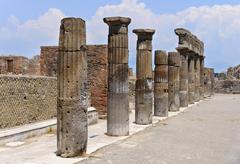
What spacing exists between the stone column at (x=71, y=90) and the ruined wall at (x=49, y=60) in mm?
10018

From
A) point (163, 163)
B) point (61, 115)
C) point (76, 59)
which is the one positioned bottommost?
point (163, 163)

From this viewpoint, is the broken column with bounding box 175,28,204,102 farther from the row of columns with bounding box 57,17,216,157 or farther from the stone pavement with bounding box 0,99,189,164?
the stone pavement with bounding box 0,99,189,164

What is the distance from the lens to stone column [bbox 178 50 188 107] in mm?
25156

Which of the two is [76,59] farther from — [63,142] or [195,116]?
[195,116]

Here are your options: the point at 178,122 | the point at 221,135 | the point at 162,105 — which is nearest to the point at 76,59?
the point at 221,135

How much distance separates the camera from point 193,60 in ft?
96.6

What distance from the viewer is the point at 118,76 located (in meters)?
12.9

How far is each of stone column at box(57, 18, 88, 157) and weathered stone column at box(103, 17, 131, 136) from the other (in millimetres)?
3283

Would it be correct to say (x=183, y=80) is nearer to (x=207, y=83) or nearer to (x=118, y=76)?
(x=118, y=76)

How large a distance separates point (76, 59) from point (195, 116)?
11225 millimetres

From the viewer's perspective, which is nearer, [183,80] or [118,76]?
[118,76]

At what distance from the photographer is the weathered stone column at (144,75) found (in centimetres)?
1593

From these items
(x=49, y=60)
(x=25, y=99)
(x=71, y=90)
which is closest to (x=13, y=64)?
(x=49, y=60)

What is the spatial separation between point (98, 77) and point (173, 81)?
5.74 m
